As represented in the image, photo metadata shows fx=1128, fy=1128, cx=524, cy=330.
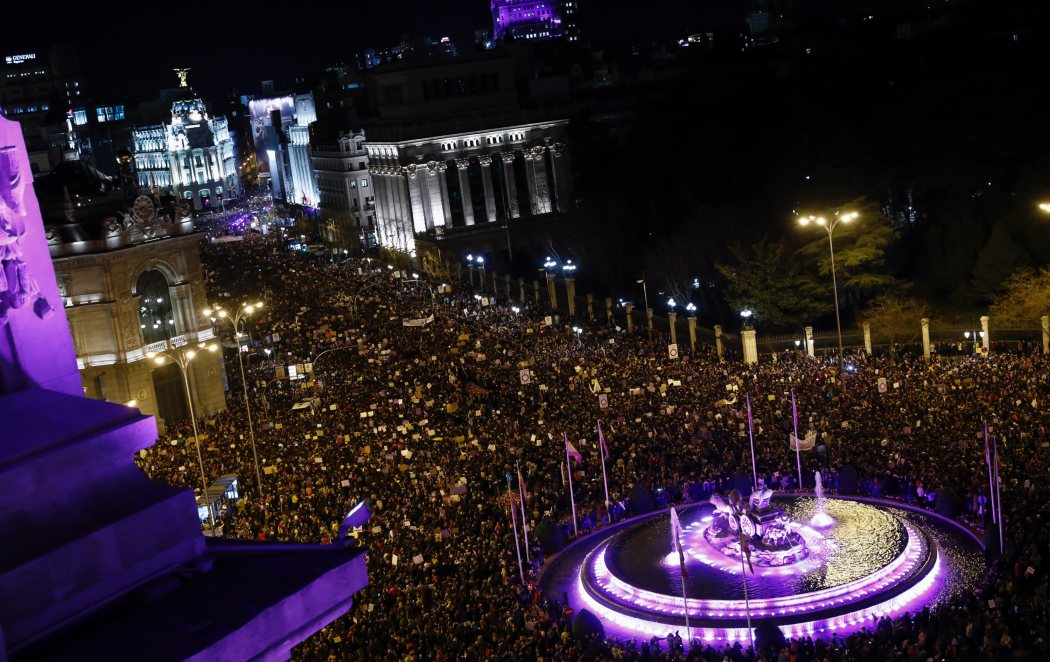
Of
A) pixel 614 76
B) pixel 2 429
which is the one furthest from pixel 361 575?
pixel 614 76

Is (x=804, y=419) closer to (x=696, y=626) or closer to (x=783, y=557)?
(x=783, y=557)

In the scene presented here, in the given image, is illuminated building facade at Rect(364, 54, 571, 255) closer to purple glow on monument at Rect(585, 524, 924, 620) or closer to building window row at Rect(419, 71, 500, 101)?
building window row at Rect(419, 71, 500, 101)

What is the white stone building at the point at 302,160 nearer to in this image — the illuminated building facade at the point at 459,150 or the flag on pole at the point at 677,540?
the illuminated building facade at the point at 459,150

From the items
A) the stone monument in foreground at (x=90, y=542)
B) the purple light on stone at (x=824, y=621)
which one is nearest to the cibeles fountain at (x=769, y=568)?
the purple light on stone at (x=824, y=621)

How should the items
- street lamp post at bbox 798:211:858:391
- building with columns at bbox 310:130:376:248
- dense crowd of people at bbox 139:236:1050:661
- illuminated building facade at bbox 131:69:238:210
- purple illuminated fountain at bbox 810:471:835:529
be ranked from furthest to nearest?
illuminated building facade at bbox 131:69:238:210 → building with columns at bbox 310:130:376:248 → street lamp post at bbox 798:211:858:391 → purple illuminated fountain at bbox 810:471:835:529 → dense crowd of people at bbox 139:236:1050:661

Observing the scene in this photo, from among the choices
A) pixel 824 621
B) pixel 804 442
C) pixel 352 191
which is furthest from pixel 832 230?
pixel 352 191

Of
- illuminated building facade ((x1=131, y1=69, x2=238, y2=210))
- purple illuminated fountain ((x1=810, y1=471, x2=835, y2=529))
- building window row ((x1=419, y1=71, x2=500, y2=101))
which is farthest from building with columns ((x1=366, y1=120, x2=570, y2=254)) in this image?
illuminated building facade ((x1=131, y1=69, x2=238, y2=210))
